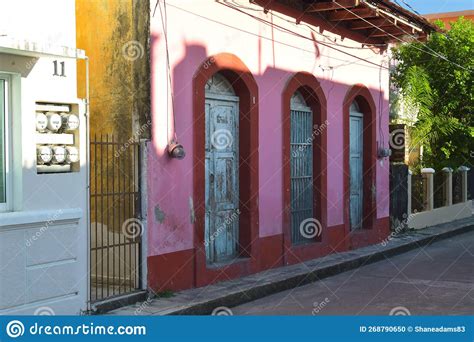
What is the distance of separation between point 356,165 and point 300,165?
2.55 metres

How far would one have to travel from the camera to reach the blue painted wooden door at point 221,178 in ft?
34.2

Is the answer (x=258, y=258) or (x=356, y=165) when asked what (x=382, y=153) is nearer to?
(x=356, y=165)

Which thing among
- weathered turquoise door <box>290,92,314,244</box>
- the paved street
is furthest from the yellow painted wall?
weathered turquoise door <box>290,92,314,244</box>

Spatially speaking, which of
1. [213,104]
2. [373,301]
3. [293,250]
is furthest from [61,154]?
[293,250]

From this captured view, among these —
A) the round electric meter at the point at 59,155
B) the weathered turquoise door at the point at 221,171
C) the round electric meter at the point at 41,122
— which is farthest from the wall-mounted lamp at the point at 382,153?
the round electric meter at the point at 41,122

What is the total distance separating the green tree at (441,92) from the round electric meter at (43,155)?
46.5 feet

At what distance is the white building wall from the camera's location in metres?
7.18

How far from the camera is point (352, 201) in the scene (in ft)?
48.4

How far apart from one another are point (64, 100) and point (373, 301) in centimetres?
474

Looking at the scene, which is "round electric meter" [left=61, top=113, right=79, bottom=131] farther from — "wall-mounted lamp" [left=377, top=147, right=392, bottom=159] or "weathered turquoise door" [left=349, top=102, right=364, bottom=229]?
"wall-mounted lamp" [left=377, top=147, right=392, bottom=159]

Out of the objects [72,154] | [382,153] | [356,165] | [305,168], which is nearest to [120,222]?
[72,154]

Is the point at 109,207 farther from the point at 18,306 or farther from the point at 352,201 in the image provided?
the point at 352,201

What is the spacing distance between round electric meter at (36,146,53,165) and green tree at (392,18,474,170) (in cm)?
1416

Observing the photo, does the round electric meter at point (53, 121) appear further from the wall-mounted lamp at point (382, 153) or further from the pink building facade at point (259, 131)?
the wall-mounted lamp at point (382, 153)
